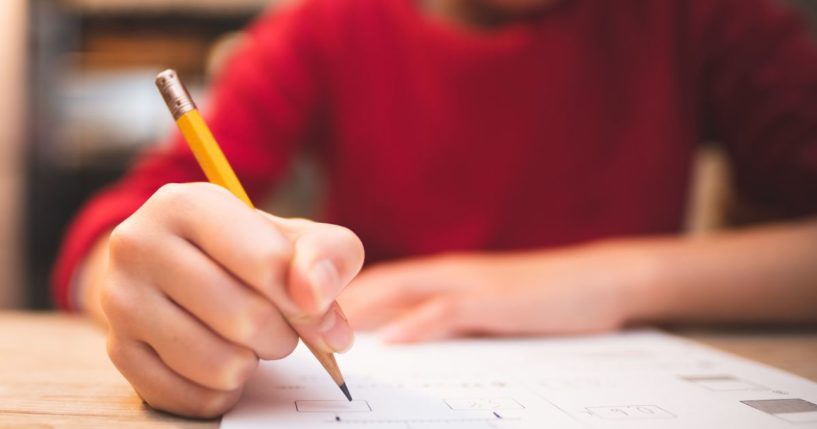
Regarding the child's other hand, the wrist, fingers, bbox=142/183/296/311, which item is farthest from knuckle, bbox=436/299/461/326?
fingers, bbox=142/183/296/311

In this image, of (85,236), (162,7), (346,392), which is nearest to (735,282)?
(346,392)

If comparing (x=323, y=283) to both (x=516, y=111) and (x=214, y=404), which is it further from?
(x=516, y=111)

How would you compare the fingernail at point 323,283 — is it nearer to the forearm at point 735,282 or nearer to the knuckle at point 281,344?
the knuckle at point 281,344

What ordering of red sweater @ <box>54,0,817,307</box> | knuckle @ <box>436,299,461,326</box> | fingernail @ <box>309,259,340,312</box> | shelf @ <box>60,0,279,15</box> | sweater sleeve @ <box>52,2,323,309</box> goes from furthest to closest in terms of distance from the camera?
shelf @ <box>60,0,279,15</box> → red sweater @ <box>54,0,817,307</box> → sweater sleeve @ <box>52,2,323,309</box> → knuckle @ <box>436,299,461,326</box> → fingernail @ <box>309,259,340,312</box>

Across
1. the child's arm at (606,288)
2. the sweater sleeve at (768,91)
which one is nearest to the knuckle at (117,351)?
the child's arm at (606,288)

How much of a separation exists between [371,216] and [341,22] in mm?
223

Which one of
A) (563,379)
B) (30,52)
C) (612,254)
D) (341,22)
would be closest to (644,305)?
(612,254)

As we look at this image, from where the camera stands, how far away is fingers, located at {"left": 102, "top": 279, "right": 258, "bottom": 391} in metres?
0.23

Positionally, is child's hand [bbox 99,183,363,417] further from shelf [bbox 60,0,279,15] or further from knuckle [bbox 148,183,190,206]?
shelf [bbox 60,0,279,15]

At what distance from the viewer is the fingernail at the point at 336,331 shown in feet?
0.73

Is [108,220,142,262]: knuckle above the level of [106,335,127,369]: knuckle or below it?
above

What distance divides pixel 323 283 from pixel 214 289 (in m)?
0.04

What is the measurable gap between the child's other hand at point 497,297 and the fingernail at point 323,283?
210 mm

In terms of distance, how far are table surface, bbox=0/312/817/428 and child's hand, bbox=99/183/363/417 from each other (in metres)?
0.03
